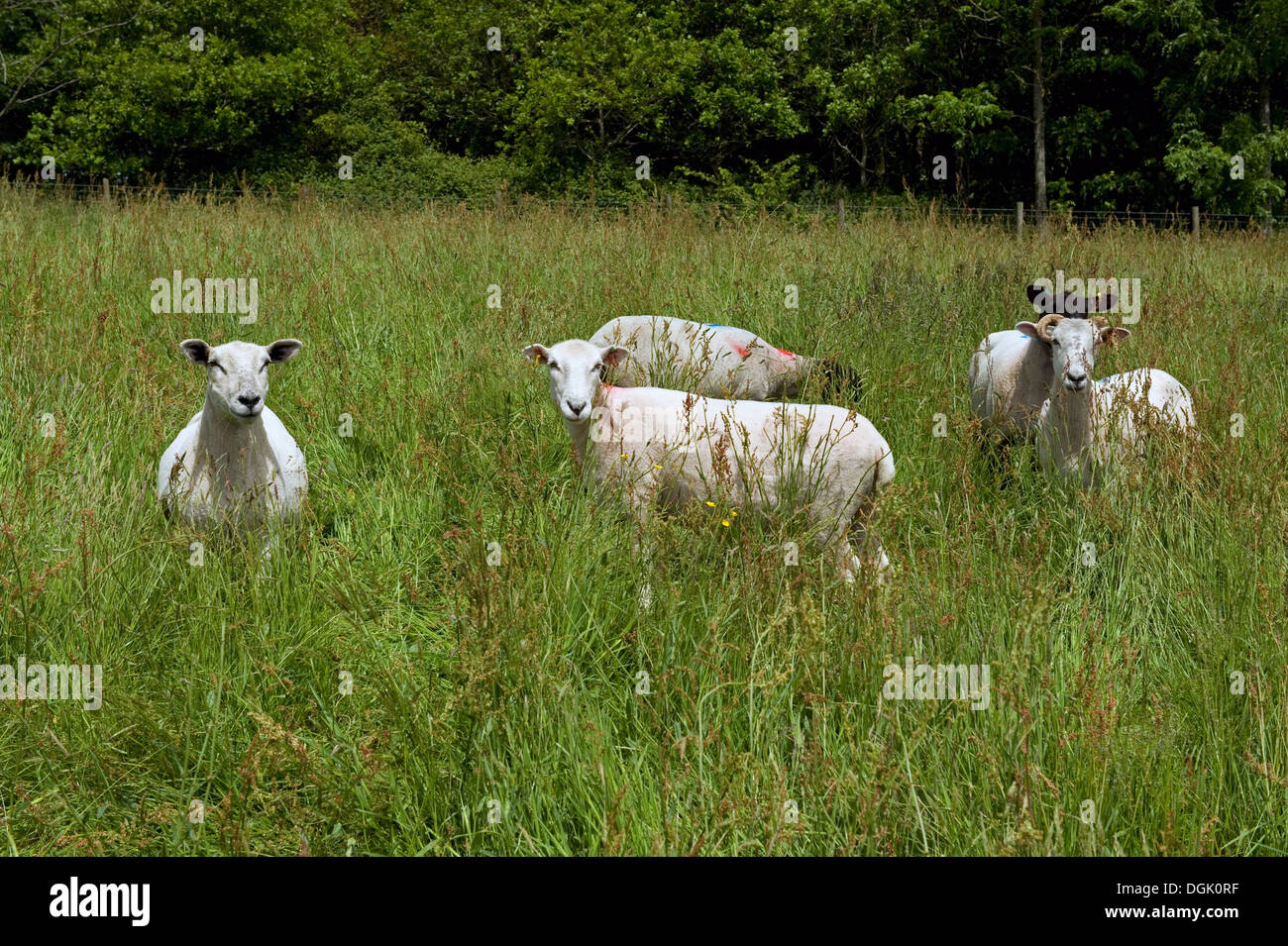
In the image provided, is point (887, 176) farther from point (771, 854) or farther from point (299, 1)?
point (771, 854)

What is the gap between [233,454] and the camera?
4480mm

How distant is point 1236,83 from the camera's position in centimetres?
2494

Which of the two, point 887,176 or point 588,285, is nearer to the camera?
point 588,285

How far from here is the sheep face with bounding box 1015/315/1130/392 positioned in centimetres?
472

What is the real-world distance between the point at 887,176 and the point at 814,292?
22.3 meters

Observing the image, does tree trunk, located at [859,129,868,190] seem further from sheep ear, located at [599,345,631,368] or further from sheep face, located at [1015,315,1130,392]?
sheep ear, located at [599,345,631,368]

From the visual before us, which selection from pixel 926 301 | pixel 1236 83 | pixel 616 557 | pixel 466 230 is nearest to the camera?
pixel 616 557

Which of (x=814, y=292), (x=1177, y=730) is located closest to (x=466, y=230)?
(x=814, y=292)

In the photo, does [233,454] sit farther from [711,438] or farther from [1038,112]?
[1038,112]

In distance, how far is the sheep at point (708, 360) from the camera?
18.8ft

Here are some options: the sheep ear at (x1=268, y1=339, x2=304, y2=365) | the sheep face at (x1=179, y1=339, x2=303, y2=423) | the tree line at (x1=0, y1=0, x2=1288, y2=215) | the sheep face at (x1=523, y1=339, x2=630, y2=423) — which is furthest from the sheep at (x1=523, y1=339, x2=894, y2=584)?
the tree line at (x1=0, y1=0, x2=1288, y2=215)

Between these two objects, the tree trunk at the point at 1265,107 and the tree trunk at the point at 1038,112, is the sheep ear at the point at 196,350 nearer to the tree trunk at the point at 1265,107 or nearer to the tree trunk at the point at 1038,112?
the tree trunk at the point at 1038,112

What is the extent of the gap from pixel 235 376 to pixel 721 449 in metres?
2.11

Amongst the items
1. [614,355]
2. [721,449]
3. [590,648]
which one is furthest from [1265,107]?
[590,648]
